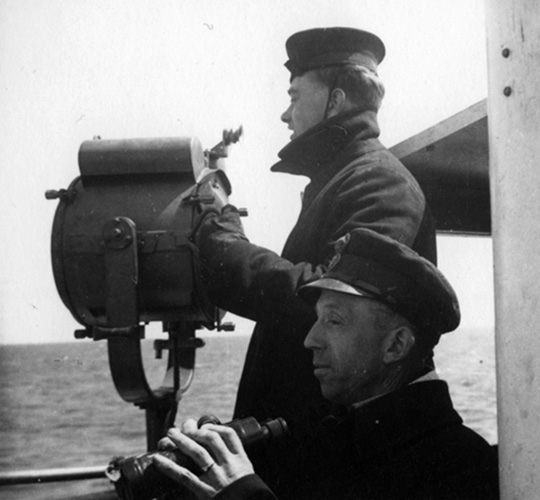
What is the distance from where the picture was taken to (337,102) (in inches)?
71.8

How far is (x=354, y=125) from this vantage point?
1819mm

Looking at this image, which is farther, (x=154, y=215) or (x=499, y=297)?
(x=154, y=215)

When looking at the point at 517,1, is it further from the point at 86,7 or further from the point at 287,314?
the point at 86,7

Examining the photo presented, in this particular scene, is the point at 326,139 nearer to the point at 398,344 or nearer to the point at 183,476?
the point at 398,344

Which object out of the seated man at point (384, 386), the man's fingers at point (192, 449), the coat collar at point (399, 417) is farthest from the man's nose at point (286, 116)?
the man's fingers at point (192, 449)

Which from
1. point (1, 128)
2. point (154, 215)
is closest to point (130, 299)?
point (154, 215)

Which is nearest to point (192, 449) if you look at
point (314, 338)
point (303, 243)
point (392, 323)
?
point (314, 338)

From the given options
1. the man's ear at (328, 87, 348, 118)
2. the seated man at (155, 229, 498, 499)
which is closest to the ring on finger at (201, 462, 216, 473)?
the seated man at (155, 229, 498, 499)

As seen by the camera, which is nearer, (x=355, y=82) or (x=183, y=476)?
(x=183, y=476)

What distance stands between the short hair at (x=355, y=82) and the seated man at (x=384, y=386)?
43 centimetres

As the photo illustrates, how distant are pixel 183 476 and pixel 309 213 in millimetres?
742

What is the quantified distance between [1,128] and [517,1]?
4.62 ft

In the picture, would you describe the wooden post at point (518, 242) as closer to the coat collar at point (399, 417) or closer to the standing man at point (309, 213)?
the coat collar at point (399, 417)

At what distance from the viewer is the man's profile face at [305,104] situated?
1827 millimetres
